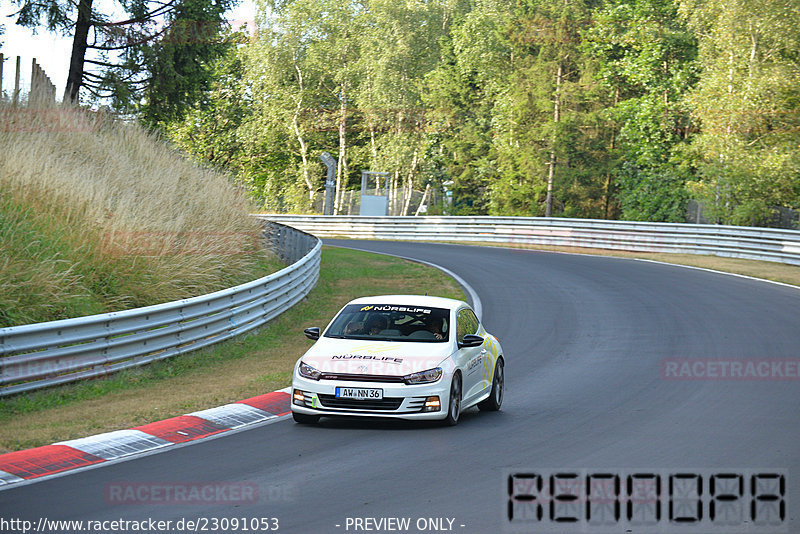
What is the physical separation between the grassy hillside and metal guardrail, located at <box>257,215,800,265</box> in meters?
A: 14.8

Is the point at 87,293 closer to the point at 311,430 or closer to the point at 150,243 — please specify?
the point at 150,243

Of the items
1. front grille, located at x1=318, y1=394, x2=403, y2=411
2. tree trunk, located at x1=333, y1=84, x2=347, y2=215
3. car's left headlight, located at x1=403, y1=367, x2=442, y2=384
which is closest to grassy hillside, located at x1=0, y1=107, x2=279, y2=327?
front grille, located at x1=318, y1=394, x2=403, y2=411

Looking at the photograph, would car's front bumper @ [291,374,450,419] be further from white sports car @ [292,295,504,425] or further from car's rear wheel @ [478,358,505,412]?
car's rear wheel @ [478,358,505,412]

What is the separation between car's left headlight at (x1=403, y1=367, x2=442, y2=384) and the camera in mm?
10539

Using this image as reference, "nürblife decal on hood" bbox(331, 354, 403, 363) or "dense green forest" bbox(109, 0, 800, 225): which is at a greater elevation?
"dense green forest" bbox(109, 0, 800, 225)

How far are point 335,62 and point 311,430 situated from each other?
6060cm

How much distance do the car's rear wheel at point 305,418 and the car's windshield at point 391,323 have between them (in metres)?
1.16

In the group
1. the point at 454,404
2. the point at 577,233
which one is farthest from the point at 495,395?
the point at 577,233

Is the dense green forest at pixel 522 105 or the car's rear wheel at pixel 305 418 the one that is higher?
the dense green forest at pixel 522 105

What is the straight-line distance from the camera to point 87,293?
15102 millimetres

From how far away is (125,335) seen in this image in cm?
1393

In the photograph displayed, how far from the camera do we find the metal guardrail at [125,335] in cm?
1173
